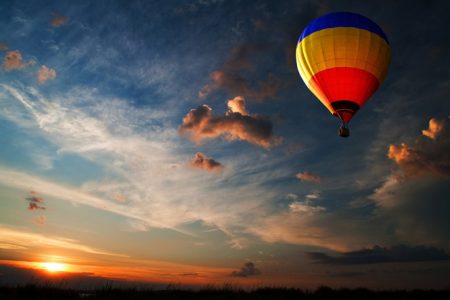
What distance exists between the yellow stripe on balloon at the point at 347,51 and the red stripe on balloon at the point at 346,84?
523 mm

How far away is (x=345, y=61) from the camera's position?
37062mm

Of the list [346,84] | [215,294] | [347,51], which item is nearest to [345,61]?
[347,51]

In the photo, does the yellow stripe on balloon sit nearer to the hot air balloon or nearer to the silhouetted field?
the hot air balloon

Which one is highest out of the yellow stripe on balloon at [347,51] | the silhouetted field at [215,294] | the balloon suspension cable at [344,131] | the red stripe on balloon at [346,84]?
the yellow stripe on balloon at [347,51]

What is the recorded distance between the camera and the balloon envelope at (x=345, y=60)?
122ft

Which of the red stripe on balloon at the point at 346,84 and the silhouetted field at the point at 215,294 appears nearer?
the silhouetted field at the point at 215,294

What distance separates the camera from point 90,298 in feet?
57.7

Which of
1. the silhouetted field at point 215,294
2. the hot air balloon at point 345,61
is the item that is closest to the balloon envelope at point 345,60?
the hot air balloon at point 345,61

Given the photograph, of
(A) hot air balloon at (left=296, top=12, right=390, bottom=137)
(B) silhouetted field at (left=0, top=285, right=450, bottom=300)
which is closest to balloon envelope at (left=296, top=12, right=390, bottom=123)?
(A) hot air balloon at (left=296, top=12, right=390, bottom=137)

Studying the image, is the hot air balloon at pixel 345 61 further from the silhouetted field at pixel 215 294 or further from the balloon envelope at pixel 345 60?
the silhouetted field at pixel 215 294

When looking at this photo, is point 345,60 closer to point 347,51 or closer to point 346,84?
point 347,51

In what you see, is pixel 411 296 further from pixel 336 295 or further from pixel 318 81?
pixel 318 81

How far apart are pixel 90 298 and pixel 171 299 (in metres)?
4.06

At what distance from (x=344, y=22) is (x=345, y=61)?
4.52m
